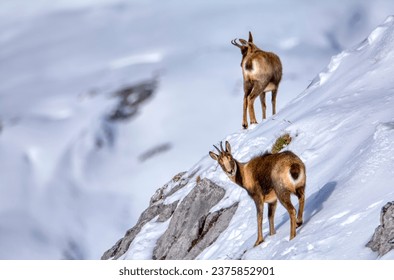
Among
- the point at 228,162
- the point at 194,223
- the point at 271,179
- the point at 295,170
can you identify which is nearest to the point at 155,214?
the point at 194,223

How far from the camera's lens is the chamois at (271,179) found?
18.5m

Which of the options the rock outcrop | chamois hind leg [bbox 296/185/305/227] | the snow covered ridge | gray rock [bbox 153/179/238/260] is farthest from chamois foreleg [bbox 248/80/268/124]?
chamois hind leg [bbox 296/185/305/227]

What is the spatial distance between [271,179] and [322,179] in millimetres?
2473

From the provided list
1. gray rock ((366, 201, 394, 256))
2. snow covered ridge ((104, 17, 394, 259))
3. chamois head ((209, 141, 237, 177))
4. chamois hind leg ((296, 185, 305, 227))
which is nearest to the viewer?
gray rock ((366, 201, 394, 256))

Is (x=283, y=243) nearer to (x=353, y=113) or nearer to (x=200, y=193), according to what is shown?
(x=353, y=113)

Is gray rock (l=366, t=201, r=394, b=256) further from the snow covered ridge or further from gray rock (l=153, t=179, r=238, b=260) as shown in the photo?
gray rock (l=153, t=179, r=238, b=260)

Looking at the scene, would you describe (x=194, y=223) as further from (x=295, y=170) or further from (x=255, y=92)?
(x=295, y=170)

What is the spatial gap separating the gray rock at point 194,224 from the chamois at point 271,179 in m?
3.94

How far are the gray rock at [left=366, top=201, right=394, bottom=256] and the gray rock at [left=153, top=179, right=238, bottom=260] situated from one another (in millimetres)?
8311

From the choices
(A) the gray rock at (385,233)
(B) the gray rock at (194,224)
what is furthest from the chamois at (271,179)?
(B) the gray rock at (194,224)

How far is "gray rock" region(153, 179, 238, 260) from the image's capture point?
24402 mm

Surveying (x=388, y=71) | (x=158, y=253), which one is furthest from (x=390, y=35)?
(x=158, y=253)

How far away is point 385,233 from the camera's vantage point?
607 inches
